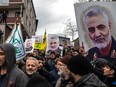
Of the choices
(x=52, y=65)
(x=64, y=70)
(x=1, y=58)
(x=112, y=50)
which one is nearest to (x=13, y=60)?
(x=1, y=58)

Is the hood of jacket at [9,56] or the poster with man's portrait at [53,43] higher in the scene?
the hood of jacket at [9,56]

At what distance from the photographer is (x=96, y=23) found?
904 centimetres

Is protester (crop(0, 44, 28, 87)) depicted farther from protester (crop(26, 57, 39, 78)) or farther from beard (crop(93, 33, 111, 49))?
beard (crop(93, 33, 111, 49))

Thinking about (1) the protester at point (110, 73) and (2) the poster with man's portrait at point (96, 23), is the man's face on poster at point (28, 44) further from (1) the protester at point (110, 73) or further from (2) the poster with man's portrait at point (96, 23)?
(1) the protester at point (110, 73)

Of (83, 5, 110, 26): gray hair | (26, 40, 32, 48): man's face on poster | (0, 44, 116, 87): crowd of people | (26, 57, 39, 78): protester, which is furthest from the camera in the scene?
(26, 40, 32, 48): man's face on poster

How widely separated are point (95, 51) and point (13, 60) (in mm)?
4940

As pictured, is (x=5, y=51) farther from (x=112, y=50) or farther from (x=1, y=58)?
(x=112, y=50)

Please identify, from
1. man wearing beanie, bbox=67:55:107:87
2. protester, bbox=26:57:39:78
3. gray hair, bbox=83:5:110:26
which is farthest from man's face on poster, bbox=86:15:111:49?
man wearing beanie, bbox=67:55:107:87

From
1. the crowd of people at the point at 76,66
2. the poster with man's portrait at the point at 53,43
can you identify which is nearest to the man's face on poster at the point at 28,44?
the poster with man's portrait at the point at 53,43

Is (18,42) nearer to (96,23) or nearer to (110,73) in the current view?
(96,23)

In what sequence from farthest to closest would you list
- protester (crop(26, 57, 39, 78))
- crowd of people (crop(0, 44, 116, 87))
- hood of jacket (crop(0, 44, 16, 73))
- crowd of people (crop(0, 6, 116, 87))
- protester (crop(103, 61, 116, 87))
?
protester (crop(103, 61, 116, 87)) → protester (crop(26, 57, 39, 78)) → hood of jacket (crop(0, 44, 16, 73)) → crowd of people (crop(0, 6, 116, 87)) → crowd of people (crop(0, 44, 116, 87))

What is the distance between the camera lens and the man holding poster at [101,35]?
8.98 m

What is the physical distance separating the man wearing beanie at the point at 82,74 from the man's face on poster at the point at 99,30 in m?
5.09

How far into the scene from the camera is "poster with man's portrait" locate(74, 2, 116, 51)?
356 inches
